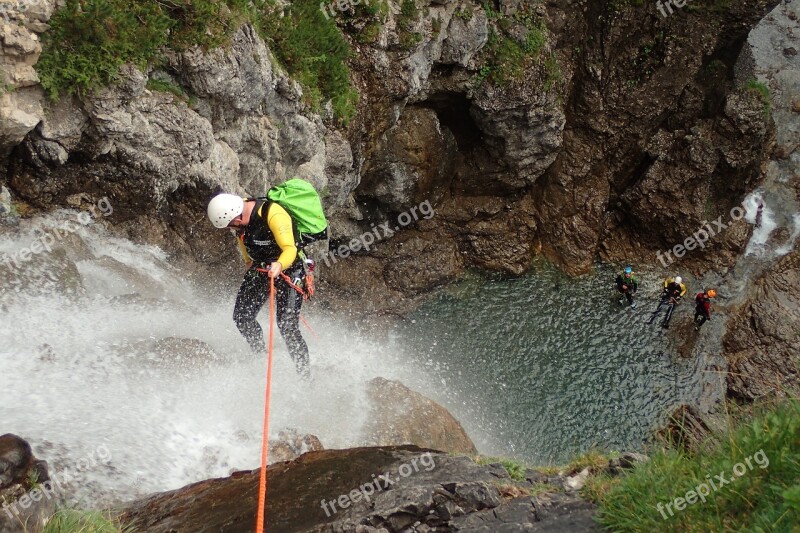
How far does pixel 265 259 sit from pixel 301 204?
35.6 inches

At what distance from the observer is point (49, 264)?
26.8ft

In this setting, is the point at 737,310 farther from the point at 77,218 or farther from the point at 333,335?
the point at 77,218

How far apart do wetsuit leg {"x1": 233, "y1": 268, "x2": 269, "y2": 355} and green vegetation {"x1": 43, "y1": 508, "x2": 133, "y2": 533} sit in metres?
3.66

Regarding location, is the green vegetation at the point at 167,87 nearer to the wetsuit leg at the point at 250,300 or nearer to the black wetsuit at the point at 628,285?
the wetsuit leg at the point at 250,300

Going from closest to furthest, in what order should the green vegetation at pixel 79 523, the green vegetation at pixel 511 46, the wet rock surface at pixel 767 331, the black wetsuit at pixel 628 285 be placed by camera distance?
the green vegetation at pixel 79 523 → the wet rock surface at pixel 767 331 → the green vegetation at pixel 511 46 → the black wetsuit at pixel 628 285

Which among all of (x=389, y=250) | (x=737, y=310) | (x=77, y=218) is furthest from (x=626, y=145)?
(x=77, y=218)

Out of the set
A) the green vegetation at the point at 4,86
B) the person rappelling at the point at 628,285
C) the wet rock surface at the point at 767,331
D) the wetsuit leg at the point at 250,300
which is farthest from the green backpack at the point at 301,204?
the person rappelling at the point at 628,285

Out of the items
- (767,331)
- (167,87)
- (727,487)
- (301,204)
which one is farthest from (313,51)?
(767,331)

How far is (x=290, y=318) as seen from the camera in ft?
27.9

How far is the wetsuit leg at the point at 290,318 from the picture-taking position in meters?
8.34

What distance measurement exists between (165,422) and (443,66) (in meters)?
12.8

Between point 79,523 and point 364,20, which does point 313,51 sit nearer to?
point 364,20

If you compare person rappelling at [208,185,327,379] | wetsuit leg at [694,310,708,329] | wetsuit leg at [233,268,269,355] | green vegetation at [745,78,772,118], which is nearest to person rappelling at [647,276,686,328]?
wetsuit leg at [694,310,708,329]

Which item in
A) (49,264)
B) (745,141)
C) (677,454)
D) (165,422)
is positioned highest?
(745,141)
